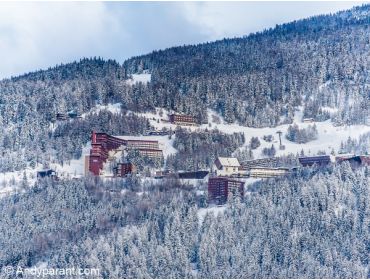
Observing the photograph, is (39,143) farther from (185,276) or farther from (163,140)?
(185,276)

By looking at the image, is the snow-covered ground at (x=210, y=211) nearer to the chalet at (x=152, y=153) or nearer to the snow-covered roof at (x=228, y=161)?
the snow-covered roof at (x=228, y=161)

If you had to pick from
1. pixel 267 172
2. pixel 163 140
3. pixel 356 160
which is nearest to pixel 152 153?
pixel 163 140

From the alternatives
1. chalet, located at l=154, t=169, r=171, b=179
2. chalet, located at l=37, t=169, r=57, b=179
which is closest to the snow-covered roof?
chalet, located at l=154, t=169, r=171, b=179

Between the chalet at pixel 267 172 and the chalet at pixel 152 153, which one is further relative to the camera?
the chalet at pixel 152 153

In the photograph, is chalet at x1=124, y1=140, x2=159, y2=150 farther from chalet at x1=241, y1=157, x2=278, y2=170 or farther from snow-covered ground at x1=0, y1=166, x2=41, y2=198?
snow-covered ground at x1=0, y1=166, x2=41, y2=198

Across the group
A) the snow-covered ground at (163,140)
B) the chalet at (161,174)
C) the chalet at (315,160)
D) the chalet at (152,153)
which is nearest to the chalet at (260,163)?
the chalet at (315,160)

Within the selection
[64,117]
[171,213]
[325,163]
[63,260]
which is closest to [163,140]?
[64,117]
